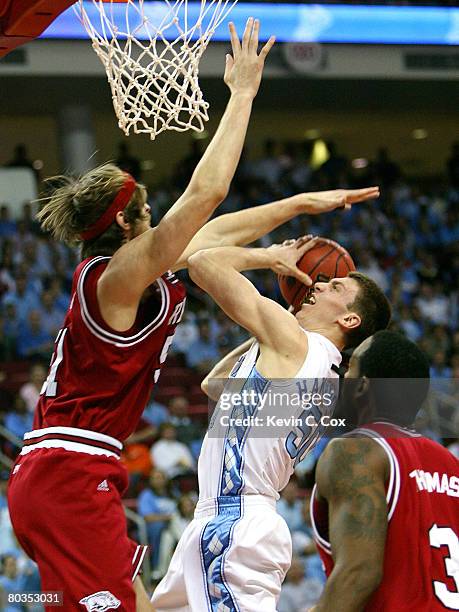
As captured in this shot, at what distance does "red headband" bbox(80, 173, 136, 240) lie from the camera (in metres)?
3.62

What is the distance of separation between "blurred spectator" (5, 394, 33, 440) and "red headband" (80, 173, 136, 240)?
6.57m

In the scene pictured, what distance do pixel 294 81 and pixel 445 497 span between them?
43.8 feet

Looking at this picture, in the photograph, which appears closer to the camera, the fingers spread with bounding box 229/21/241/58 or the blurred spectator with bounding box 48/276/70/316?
the fingers spread with bounding box 229/21/241/58

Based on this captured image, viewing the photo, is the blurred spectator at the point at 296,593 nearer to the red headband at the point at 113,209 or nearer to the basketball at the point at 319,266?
the basketball at the point at 319,266

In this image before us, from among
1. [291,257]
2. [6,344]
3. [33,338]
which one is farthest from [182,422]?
[291,257]

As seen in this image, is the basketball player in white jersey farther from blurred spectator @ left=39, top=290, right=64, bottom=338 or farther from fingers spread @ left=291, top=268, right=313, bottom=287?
blurred spectator @ left=39, top=290, right=64, bottom=338

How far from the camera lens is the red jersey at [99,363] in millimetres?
3490

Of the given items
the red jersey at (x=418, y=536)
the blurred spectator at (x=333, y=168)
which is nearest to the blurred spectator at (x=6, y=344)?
the blurred spectator at (x=333, y=168)

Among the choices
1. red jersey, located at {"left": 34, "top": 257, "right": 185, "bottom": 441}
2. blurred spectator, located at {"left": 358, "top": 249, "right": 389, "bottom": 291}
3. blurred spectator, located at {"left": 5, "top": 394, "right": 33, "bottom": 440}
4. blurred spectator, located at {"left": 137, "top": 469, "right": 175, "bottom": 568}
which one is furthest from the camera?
blurred spectator, located at {"left": 358, "top": 249, "right": 389, "bottom": 291}

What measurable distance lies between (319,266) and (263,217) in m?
0.29

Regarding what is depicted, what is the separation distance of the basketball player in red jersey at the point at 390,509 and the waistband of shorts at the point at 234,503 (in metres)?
0.32

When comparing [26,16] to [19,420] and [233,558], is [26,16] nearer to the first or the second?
[233,558]

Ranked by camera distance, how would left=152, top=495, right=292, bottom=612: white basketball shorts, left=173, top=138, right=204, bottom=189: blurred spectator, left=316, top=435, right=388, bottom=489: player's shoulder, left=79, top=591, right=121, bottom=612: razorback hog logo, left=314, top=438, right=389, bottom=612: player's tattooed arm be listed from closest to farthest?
1. left=314, top=438, right=389, bottom=612: player's tattooed arm
2. left=316, top=435, right=388, bottom=489: player's shoulder
3. left=79, top=591, right=121, bottom=612: razorback hog logo
4. left=152, top=495, right=292, bottom=612: white basketball shorts
5. left=173, top=138, right=204, bottom=189: blurred spectator

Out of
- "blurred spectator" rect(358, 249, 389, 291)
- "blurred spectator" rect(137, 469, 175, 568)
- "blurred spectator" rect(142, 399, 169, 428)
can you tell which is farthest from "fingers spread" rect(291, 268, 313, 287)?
"blurred spectator" rect(358, 249, 389, 291)
